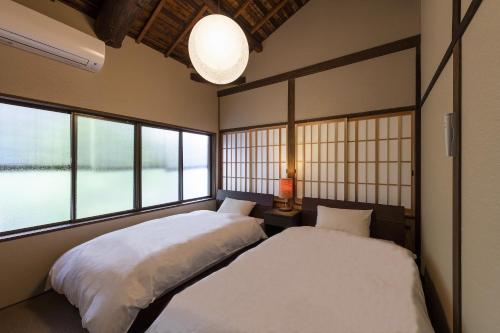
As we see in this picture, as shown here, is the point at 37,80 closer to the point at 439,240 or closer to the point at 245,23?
the point at 245,23

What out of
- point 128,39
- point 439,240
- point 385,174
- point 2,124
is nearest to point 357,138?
point 385,174

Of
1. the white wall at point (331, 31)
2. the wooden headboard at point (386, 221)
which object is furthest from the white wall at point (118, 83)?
the wooden headboard at point (386, 221)

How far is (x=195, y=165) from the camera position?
414cm

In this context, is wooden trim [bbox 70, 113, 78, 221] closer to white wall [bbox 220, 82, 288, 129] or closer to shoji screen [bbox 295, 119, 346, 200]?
white wall [bbox 220, 82, 288, 129]

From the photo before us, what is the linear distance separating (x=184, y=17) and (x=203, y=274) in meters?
3.51

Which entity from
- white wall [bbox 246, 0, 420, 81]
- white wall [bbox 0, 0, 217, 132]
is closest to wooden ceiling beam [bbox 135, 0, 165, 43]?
white wall [bbox 0, 0, 217, 132]

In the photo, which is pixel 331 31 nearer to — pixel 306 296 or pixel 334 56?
pixel 334 56

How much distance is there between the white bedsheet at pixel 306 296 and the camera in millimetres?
1008

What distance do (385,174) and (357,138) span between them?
23.1 inches

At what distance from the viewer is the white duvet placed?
144cm

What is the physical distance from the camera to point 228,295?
1.21 metres

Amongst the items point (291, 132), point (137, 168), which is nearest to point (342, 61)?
point (291, 132)

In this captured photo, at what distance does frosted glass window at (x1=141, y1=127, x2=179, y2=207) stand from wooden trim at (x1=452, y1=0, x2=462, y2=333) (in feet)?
11.4
